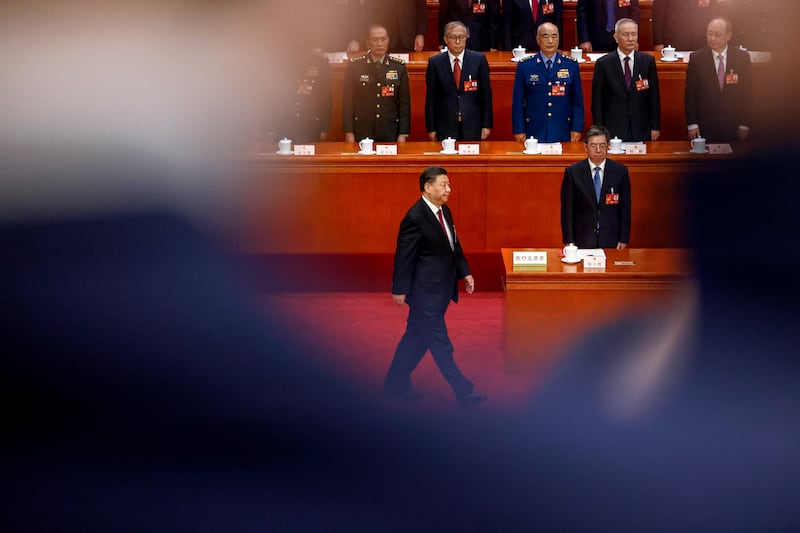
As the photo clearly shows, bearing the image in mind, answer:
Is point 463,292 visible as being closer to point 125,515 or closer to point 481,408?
point 481,408

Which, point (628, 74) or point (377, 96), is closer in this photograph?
point (628, 74)

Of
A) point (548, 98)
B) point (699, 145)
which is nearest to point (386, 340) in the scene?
point (548, 98)

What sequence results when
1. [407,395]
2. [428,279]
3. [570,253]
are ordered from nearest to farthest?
[428,279], [407,395], [570,253]

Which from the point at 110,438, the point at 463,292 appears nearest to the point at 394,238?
the point at 463,292

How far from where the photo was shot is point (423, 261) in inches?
173

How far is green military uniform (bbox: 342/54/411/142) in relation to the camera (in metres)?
6.36

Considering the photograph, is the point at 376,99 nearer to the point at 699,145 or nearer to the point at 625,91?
the point at 625,91

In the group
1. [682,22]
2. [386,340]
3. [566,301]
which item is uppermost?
[682,22]

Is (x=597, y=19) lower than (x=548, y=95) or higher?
higher

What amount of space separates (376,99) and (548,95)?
1.01m

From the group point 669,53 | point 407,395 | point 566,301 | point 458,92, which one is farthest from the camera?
point 669,53

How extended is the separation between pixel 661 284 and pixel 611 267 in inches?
9.0

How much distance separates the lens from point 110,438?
4.24m

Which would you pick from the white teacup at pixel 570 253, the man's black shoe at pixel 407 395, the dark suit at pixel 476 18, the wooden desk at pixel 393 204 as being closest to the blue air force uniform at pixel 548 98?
the wooden desk at pixel 393 204
